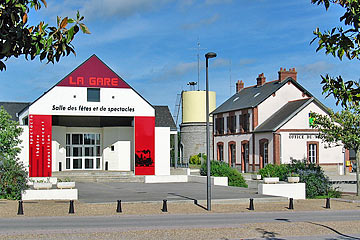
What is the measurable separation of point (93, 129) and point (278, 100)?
736 inches

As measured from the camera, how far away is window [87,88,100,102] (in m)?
36.8

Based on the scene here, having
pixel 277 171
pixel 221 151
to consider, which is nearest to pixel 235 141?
pixel 221 151

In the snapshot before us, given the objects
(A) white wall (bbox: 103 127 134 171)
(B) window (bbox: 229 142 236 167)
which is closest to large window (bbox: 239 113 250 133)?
(B) window (bbox: 229 142 236 167)

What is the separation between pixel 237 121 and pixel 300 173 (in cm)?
2551

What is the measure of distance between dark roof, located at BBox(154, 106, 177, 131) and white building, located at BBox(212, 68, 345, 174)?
27.2ft

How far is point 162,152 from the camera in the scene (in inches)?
1522

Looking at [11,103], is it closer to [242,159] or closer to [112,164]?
[112,164]

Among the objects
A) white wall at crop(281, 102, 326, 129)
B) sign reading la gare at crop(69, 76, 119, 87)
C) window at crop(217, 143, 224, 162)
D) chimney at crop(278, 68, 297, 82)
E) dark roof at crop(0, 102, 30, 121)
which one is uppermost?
chimney at crop(278, 68, 297, 82)

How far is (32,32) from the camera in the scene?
16.5ft

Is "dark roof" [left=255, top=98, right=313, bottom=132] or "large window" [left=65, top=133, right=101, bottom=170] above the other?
"dark roof" [left=255, top=98, right=313, bottom=132]

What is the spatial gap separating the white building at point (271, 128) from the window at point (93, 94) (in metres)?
→ 16.2

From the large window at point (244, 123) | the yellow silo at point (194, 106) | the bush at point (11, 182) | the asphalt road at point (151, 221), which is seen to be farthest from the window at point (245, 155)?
the bush at point (11, 182)

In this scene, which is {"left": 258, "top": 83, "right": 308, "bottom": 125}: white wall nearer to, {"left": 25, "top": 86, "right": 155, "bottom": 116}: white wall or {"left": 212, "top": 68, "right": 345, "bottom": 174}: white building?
{"left": 212, "top": 68, "right": 345, "bottom": 174}: white building

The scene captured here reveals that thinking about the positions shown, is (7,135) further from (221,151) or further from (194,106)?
(194,106)
